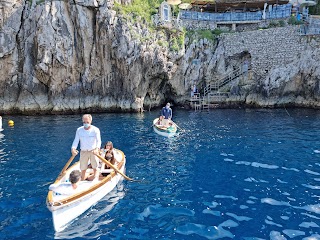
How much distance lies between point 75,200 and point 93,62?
25.8 metres

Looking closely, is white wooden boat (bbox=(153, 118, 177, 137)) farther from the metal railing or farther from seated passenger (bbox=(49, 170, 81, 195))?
the metal railing

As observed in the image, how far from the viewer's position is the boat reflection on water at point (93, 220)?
786cm

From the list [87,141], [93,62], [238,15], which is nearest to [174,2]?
[238,15]

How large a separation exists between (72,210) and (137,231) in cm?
206

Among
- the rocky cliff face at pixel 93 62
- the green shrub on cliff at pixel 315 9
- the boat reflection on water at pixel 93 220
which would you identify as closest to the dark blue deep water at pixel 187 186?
the boat reflection on water at pixel 93 220

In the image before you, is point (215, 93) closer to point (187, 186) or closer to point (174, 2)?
point (174, 2)

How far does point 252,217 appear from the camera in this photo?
28.1ft

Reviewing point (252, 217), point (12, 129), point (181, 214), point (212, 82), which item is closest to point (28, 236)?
point (181, 214)

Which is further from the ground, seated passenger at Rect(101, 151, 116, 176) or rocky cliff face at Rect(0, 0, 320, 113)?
rocky cliff face at Rect(0, 0, 320, 113)

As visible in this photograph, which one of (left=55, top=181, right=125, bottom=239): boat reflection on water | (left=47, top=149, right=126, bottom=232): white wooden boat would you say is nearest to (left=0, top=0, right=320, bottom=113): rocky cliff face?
(left=47, top=149, right=126, bottom=232): white wooden boat

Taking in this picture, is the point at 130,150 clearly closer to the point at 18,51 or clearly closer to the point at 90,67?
the point at 90,67

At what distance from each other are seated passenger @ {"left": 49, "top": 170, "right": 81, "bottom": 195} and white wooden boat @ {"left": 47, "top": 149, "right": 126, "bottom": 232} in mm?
142

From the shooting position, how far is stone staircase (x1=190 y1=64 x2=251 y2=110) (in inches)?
1356

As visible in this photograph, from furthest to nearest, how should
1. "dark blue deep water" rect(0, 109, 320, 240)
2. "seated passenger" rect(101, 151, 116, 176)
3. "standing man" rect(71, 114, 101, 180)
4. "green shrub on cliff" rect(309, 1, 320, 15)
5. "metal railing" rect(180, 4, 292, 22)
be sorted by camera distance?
"green shrub on cliff" rect(309, 1, 320, 15) → "metal railing" rect(180, 4, 292, 22) → "seated passenger" rect(101, 151, 116, 176) → "standing man" rect(71, 114, 101, 180) → "dark blue deep water" rect(0, 109, 320, 240)
